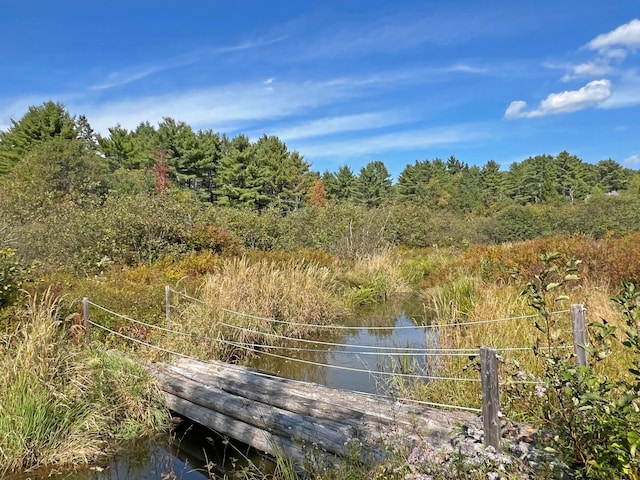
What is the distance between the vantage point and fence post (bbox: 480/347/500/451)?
264 centimetres

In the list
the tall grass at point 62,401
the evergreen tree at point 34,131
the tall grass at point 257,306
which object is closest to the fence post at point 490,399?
the tall grass at point 62,401

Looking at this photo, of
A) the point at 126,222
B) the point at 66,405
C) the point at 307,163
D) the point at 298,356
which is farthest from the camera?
the point at 307,163

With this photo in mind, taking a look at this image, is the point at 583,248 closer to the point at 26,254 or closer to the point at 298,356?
the point at 298,356

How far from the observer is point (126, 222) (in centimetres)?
1036

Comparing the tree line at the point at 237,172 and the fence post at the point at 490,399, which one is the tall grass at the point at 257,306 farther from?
the tree line at the point at 237,172

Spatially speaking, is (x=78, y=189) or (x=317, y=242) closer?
(x=317, y=242)

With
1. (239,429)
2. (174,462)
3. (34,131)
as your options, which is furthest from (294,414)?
(34,131)

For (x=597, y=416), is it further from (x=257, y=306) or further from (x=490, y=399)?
(x=257, y=306)

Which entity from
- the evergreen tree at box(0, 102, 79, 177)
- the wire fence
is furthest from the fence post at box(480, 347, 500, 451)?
the evergreen tree at box(0, 102, 79, 177)

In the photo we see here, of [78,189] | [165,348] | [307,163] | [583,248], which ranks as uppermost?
[307,163]

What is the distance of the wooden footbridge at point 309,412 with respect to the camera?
9.27ft

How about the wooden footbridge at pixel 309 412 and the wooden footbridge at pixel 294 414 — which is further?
the wooden footbridge at pixel 294 414

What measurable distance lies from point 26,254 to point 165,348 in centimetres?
646

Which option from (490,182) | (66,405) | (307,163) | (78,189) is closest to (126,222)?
(66,405)
